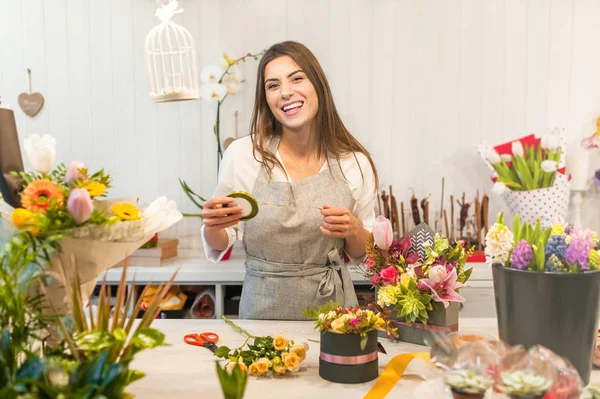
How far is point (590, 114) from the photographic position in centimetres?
274

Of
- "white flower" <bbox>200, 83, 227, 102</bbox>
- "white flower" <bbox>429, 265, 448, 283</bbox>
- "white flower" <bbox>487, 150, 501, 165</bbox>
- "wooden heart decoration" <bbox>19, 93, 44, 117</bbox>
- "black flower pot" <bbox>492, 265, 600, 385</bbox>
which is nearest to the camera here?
"black flower pot" <bbox>492, 265, 600, 385</bbox>

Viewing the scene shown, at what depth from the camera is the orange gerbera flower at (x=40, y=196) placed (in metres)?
0.78

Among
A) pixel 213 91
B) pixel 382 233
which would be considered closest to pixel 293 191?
pixel 382 233

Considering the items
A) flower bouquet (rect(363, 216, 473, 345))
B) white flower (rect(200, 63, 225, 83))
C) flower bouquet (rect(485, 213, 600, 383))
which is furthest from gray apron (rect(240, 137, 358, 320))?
white flower (rect(200, 63, 225, 83))

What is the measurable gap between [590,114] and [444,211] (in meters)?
0.87

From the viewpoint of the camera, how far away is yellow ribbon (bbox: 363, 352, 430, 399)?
98 centimetres

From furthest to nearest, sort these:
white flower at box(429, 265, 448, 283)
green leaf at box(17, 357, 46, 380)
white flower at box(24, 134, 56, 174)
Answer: white flower at box(429, 265, 448, 283) → white flower at box(24, 134, 56, 174) → green leaf at box(17, 357, 46, 380)

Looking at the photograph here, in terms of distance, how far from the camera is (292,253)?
1769mm

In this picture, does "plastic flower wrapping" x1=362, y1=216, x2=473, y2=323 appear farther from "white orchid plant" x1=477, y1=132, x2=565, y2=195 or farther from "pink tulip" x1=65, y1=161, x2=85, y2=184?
"white orchid plant" x1=477, y1=132, x2=565, y2=195

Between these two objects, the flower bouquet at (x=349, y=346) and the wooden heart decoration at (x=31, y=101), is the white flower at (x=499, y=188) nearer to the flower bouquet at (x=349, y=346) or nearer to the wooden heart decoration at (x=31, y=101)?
the flower bouquet at (x=349, y=346)

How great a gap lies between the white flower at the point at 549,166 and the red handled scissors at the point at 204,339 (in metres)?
1.71

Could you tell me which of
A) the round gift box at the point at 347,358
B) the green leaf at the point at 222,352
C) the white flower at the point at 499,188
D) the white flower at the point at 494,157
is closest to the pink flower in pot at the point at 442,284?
the round gift box at the point at 347,358

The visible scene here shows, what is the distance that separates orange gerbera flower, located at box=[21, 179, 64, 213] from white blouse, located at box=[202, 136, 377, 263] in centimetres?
97

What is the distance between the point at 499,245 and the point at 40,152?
0.78 meters
